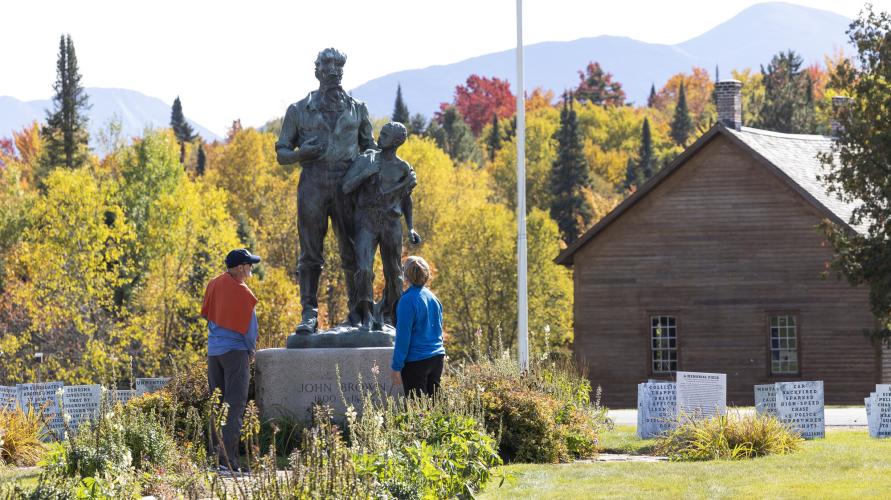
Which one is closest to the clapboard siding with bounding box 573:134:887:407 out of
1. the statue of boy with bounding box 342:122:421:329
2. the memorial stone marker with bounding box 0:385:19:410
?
the memorial stone marker with bounding box 0:385:19:410

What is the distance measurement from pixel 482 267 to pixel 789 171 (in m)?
21.3

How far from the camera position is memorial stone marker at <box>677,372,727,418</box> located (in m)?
17.7

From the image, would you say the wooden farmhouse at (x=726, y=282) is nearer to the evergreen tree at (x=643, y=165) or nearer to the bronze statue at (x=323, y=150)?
the bronze statue at (x=323, y=150)

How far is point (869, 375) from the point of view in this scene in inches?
1537

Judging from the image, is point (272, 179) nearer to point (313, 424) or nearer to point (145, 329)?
point (145, 329)

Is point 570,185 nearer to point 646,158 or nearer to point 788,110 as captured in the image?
point 788,110

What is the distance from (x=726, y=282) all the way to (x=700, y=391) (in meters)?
23.6

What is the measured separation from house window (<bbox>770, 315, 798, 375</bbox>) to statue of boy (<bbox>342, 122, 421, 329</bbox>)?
85.1 ft

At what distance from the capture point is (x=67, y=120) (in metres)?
68.6

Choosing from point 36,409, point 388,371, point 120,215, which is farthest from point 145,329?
point 388,371

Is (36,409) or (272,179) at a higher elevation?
(272,179)

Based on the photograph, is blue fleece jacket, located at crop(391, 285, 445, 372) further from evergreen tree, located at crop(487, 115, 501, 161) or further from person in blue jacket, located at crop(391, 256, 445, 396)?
evergreen tree, located at crop(487, 115, 501, 161)

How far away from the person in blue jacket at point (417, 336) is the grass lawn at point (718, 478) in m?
1.08

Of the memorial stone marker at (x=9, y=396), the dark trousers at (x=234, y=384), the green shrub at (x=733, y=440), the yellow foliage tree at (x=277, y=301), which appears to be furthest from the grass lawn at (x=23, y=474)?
the yellow foliage tree at (x=277, y=301)
